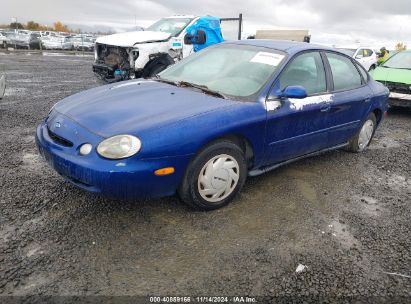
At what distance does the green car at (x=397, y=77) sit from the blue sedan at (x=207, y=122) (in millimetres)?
3936

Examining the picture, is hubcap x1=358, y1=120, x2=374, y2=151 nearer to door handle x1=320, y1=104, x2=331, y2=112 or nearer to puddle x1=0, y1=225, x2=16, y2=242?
door handle x1=320, y1=104, x2=331, y2=112

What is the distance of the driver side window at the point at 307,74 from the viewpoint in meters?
3.56

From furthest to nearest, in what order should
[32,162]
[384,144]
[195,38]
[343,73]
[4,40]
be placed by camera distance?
[4,40]
[195,38]
[384,144]
[343,73]
[32,162]

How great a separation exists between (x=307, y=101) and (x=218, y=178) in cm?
136

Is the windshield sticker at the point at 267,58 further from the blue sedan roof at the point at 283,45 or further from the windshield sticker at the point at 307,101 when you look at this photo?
the windshield sticker at the point at 307,101

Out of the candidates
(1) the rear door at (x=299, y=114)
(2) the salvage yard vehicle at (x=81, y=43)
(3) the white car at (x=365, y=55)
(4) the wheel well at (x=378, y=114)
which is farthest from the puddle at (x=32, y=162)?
(2) the salvage yard vehicle at (x=81, y=43)

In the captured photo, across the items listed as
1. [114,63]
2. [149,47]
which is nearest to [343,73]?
[149,47]

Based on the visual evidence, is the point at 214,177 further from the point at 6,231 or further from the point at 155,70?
the point at 155,70

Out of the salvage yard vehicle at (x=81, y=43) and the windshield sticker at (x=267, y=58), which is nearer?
the windshield sticker at (x=267, y=58)

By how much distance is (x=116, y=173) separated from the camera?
99.8 inches

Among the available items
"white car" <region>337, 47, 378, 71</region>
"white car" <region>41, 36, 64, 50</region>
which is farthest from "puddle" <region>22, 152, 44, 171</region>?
"white car" <region>41, 36, 64, 50</region>

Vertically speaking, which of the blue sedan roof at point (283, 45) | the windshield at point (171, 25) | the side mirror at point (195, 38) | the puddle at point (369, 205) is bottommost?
the puddle at point (369, 205)

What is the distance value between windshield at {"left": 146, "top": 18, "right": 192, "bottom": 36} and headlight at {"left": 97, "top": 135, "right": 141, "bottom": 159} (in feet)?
21.7

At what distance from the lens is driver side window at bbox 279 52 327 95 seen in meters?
3.56
